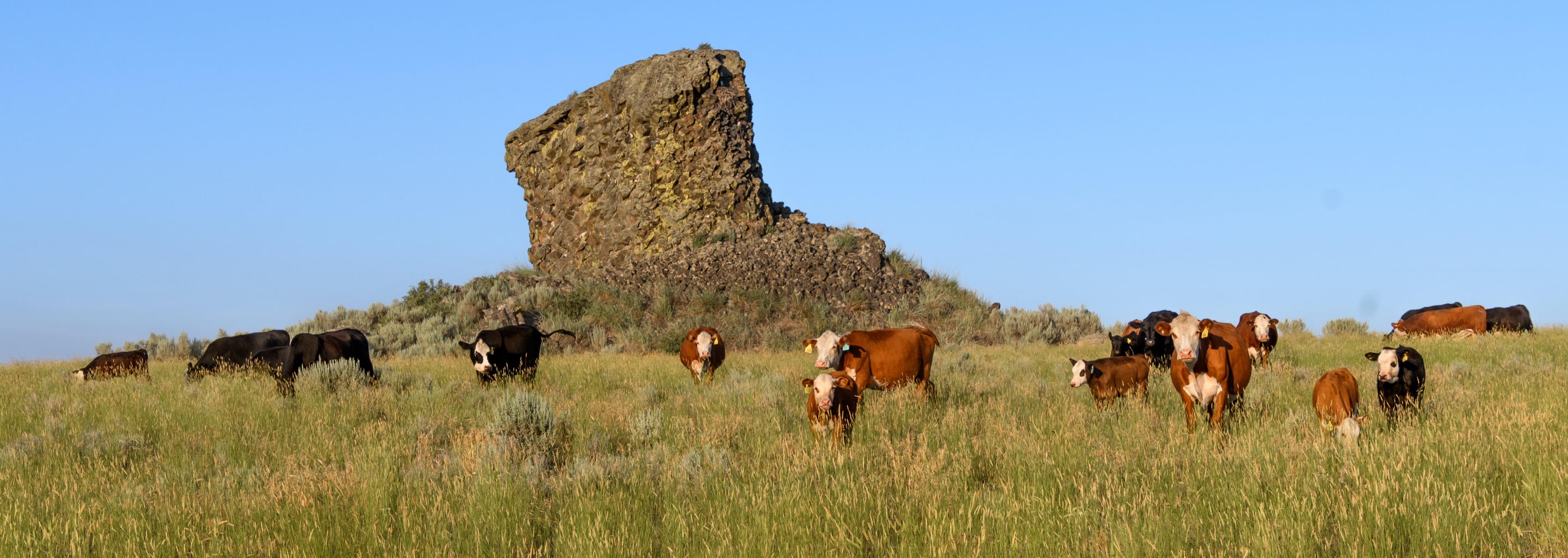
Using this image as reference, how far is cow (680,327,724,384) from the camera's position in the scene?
47.4 ft

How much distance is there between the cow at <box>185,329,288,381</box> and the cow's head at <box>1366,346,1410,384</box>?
1664 cm

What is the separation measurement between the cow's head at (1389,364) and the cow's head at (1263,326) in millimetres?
5732

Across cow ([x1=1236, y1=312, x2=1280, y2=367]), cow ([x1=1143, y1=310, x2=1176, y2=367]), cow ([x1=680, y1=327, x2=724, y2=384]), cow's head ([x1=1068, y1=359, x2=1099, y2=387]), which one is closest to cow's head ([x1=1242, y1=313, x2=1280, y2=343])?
cow ([x1=1236, y1=312, x2=1280, y2=367])

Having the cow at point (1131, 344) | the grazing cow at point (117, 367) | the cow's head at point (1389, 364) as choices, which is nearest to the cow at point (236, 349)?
the grazing cow at point (117, 367)

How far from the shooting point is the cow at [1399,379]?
9.40m

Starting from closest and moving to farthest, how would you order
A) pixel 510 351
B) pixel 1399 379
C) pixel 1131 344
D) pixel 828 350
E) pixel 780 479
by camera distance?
1. pixel 780 479
2. pixel 1399 379
3. pixel 828 350
4. pixel 510 351
5. pixel 1131 344

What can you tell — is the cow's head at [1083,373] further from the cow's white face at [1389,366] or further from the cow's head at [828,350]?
the cow's head at [828,350]

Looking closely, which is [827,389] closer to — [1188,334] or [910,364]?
[910,364]

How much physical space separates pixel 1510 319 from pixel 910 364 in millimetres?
20670

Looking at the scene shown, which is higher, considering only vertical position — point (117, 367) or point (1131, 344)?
point (117, 367)

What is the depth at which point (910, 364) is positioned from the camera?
1055 centimetres

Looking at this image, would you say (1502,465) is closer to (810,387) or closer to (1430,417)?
(1430,417)

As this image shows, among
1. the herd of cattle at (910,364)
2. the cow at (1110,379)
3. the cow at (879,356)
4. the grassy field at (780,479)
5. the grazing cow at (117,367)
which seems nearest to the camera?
the grassy field at (780,479)

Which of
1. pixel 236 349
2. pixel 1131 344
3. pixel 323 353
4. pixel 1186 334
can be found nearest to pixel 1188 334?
pixel 1186 334
